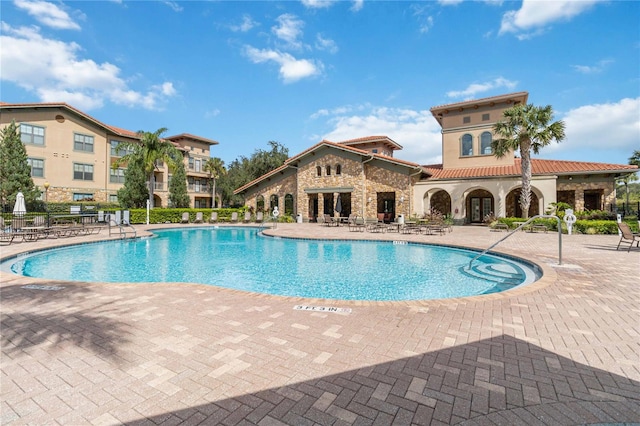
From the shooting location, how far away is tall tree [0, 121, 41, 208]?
22438 millimetres

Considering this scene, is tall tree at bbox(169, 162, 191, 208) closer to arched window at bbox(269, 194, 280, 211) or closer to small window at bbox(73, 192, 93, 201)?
small window at bbox(73, 192, 93, 201)

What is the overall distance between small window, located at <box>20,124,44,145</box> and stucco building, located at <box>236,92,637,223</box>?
2203cm

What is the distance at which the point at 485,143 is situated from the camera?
25297 mm

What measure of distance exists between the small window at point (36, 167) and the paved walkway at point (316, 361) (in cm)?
2885

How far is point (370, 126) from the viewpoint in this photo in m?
35.6

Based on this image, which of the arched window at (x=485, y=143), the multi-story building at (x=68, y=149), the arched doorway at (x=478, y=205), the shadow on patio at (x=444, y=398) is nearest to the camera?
the shadow on patio at (x=444, y=398)

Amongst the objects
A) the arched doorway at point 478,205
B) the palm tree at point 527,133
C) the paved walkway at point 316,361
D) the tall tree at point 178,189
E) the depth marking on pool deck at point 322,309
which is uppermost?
the palm tree at point 527,133

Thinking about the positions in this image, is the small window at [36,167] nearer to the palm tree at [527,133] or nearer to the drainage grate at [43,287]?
the drainage grate at [43,287]

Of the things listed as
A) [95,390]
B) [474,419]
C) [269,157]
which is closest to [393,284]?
[474,419]

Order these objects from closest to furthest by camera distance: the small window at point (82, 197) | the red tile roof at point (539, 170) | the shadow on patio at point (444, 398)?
the shadow on patio at point (444, 398), the red tile roof at point (539, 170), the small window at point (82, 197)

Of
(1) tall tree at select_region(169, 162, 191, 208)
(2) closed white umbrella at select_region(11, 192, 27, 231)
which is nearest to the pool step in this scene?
(2) closed white umbrella at select_region(11, 192, 27, 231)

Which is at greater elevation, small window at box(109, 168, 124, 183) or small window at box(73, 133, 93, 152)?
small window at box(73, 133, 93, 152)

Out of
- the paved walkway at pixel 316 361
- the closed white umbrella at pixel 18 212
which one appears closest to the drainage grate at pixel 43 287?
the paved walkway at pixel 316 361

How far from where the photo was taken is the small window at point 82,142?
29.1 m
